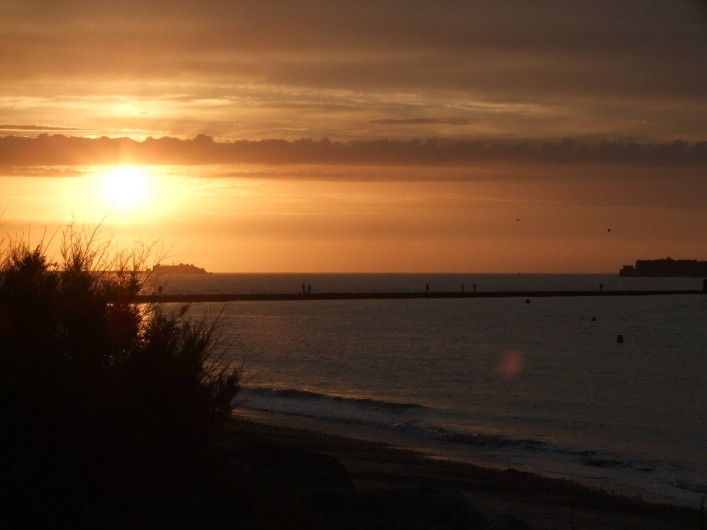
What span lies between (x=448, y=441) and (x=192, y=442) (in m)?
14.1

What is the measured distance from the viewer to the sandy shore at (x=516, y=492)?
14117 mm

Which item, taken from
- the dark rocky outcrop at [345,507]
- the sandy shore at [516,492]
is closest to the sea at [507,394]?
the sandy shore at [516,492]

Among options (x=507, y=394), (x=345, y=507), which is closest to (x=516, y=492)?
(x=345, y=507)

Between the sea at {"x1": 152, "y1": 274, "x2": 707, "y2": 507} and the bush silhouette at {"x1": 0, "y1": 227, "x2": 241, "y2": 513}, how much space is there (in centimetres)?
164

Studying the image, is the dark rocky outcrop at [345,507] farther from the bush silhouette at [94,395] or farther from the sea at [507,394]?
the sea at [507,394]

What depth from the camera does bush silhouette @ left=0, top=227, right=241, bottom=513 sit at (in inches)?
364

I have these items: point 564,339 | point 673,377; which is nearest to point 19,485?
point 673,377

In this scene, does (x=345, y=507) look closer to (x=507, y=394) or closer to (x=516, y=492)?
(x=516, y=492)

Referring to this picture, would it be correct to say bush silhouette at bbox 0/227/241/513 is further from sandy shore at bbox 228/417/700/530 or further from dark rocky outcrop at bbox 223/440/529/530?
sandy shore at bbox 228/417/700/530

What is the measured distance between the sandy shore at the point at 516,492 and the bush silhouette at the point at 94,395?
4132 mm

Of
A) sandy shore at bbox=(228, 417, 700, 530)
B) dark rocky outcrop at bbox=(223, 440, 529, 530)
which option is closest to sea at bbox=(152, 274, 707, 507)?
sandy shore at bbox=(228, 417, 700, 530)

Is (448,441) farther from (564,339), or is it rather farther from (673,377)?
(564,339)

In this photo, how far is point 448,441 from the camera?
23234 mm

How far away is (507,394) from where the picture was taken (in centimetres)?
3366
